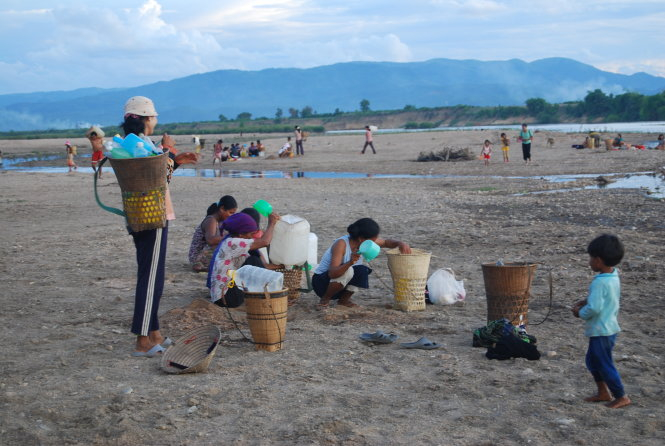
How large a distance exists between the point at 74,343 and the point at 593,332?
3.96 m

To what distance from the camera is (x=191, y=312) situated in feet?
22.0

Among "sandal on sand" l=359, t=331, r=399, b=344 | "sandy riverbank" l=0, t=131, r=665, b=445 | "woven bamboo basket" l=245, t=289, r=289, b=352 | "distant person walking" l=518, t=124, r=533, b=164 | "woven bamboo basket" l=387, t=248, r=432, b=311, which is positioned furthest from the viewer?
"distant person walking" l=518, t=124, r=533, b=164

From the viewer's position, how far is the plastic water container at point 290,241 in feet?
23.3

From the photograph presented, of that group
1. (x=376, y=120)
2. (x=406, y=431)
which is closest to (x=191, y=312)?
(x=406, y=431)

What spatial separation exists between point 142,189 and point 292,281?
96.4 inches

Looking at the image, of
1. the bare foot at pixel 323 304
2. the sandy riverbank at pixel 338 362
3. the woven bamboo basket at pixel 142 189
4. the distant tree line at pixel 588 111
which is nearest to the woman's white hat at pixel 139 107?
the woven bamboo basket at pixel 142 189

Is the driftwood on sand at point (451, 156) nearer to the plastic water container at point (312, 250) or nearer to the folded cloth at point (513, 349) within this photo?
the plastic water container at point (312, 250)

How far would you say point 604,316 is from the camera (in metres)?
4.40

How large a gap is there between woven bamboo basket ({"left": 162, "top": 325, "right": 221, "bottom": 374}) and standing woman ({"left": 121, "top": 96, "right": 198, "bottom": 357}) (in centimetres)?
38

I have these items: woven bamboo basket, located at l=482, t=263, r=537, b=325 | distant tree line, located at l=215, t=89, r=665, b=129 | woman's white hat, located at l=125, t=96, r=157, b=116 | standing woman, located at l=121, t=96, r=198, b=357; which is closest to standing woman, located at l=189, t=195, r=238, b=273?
standing woman, located at l=121, t=96, r=198, b=357

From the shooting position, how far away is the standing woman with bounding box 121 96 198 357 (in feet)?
18.0

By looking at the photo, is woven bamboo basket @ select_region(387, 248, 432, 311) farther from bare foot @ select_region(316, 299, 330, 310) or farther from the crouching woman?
bare foot @ select_region(316, 299, 330, 310)

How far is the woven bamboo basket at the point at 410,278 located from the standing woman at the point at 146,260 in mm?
2290

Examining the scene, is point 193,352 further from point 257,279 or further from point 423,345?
point 423,345
